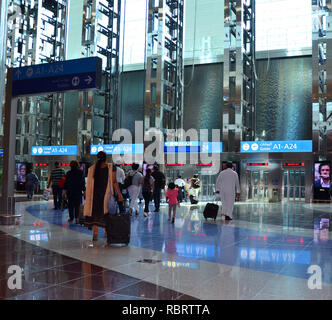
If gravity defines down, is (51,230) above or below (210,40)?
below

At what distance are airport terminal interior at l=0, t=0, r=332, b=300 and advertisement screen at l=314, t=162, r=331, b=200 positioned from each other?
102 mm

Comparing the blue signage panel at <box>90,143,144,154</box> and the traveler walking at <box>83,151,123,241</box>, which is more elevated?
the blue signage panel at <box>90,143,144,154</box>

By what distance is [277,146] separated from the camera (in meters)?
21.4

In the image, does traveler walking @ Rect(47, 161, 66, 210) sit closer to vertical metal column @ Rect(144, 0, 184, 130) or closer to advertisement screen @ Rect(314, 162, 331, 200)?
vertical metal column @ Rect(144, 0, 184, 130)

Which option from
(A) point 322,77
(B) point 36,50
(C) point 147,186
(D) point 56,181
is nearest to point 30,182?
(D) point 56,181

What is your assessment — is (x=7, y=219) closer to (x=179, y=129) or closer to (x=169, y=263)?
(x=169, y=263)

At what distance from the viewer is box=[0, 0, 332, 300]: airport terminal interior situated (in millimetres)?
5977

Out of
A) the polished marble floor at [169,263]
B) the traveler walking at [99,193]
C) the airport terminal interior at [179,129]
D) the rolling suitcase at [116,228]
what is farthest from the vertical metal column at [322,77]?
the rolling suitcase at [116,228]

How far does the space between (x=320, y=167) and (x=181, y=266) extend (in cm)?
1712

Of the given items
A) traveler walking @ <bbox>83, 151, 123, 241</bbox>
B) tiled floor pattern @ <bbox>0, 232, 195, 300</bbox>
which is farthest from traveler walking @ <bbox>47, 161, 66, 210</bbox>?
tiled floor pattern @ <bbox>0, 232, 195, 300</bbox>

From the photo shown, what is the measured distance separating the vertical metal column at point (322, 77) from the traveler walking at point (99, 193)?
16078 millimetres
